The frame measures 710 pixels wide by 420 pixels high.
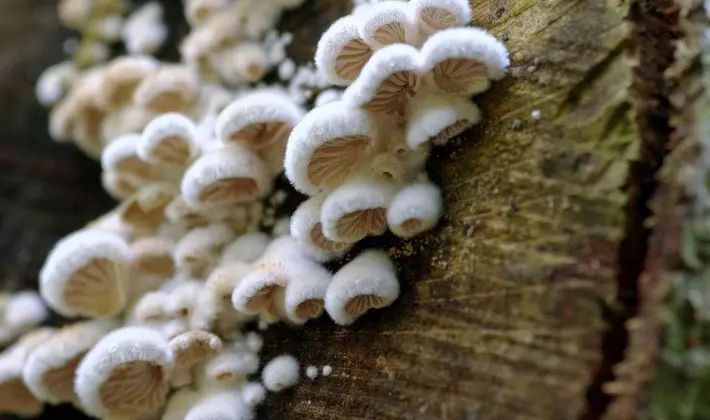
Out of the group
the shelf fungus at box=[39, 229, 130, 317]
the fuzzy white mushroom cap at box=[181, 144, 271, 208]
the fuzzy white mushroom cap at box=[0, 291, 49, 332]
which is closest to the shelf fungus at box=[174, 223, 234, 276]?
the fuzzy white mushroom cap at box=[181, 144, 271, 208]

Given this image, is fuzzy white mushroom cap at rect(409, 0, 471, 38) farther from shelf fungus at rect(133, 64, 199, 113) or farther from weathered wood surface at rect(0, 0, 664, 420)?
shelf fungus at rect(133, 64, 199, 113)

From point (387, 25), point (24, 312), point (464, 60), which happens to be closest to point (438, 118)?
point (464, 60)

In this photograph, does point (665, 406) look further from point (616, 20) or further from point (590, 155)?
point (616, 20)

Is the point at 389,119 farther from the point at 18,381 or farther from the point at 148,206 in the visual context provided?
the point at 18,381

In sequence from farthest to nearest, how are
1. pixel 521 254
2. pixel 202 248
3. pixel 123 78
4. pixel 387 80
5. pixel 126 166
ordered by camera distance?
pixel 123 78 → pixel 126 166 → pixel 202 248 → pixel 387 80 → pixel 521 254

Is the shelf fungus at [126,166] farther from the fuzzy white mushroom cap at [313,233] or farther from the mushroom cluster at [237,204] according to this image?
the fuzzy white mushroom cap at [313,233]

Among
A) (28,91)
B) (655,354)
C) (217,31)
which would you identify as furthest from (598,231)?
(28,91)
